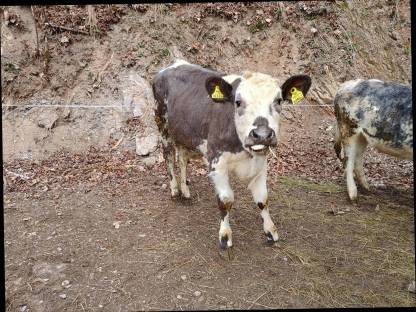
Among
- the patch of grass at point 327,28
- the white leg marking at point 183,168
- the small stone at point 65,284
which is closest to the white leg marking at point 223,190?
the white leg marking at point 183,168

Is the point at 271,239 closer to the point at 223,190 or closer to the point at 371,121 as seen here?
the point at 223,190

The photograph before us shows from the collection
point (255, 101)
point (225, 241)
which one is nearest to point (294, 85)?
point (255, 101)

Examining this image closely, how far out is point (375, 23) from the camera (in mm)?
10570

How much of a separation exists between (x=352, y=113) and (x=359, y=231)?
Answer: 1.96 metres

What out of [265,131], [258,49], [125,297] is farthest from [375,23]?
[125,297]

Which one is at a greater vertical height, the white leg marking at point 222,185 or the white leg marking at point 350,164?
the white leg marking at point 222,185

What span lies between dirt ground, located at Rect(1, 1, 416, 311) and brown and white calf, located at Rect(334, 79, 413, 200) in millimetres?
728

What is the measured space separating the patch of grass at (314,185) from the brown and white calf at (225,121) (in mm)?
2056

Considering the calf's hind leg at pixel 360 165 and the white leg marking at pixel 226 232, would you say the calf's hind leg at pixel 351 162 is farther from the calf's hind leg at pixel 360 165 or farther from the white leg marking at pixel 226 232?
the white leg marking at pixel 226 232

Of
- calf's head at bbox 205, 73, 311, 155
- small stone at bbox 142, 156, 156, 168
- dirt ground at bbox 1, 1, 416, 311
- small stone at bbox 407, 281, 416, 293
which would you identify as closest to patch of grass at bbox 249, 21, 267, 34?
dirt ground at bbox 1, 1, 416, 311

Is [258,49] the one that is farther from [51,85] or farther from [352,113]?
[51,85]

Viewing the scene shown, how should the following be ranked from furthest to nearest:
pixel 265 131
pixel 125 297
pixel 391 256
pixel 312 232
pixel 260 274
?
pixel 312 232 < pixel 391 256 < pixel 260 274 < pixel 125 297 < pixel 265 131

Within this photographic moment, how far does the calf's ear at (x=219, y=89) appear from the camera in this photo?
4695 millimetres

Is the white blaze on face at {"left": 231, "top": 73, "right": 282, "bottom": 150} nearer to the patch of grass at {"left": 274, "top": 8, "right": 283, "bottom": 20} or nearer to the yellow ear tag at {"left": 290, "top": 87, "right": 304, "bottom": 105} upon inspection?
the yellow ear tag at {"left": 290, "top": 87, "right": 304, "bottom": 105}
